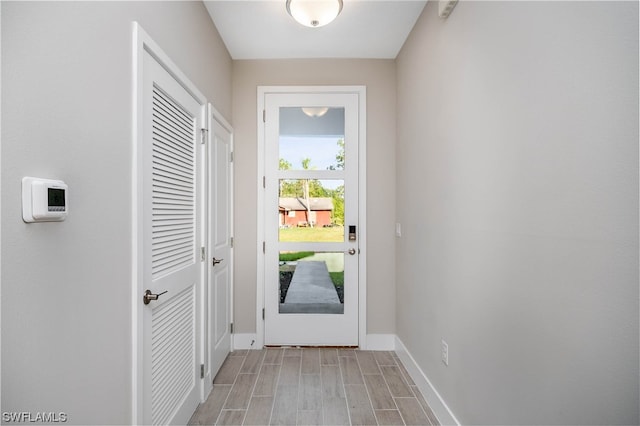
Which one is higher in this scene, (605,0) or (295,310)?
(605,0)

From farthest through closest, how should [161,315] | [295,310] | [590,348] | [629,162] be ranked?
[295,310] < [161,315] < [590,348] < [629,162]

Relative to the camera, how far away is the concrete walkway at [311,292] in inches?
120

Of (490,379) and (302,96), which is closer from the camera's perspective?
(490,379)

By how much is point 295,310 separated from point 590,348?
244cm

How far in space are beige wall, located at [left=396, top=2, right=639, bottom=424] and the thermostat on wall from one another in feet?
5.07

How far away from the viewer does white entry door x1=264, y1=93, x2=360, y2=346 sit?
120 inches

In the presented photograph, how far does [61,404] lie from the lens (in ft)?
3.11

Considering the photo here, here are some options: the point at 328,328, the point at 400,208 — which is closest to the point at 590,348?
the point at 400,208

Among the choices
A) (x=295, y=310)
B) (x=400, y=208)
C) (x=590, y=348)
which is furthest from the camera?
(x=295, y=310)

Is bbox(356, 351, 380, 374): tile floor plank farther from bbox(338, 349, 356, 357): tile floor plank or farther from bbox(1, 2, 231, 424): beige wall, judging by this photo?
bbox(1, 2, 231, 424): beige wall

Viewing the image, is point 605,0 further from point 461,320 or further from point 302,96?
point 302,96

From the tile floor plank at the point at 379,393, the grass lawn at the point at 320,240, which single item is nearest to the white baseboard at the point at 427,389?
the tile floor plank at the point at 379,393

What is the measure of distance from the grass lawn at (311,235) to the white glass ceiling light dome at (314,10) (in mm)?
1744
